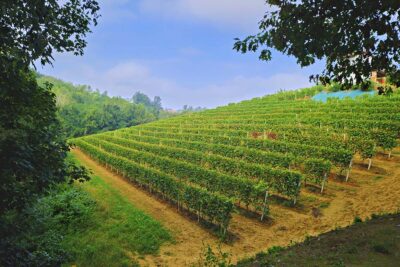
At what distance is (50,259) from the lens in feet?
24.1

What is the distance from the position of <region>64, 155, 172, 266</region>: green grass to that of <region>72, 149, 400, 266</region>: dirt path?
703 millimetres

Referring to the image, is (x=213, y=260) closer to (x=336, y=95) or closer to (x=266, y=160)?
(x=266, y=160)

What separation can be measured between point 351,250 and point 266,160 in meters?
15.2

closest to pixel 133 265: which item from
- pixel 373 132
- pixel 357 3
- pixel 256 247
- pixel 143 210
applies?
pixel 256 247

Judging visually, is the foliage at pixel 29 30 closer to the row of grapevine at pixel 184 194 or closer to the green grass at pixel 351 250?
the green grass at pixel 351 250

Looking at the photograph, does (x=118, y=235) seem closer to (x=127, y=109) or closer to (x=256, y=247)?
(x=256, y=247)

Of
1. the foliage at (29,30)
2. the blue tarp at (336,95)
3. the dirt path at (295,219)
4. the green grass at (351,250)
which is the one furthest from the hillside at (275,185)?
the blue tarp at (336,95)

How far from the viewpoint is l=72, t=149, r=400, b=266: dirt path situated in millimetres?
14156

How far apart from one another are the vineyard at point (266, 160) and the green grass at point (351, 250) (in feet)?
24.2

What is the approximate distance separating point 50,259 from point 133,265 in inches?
230

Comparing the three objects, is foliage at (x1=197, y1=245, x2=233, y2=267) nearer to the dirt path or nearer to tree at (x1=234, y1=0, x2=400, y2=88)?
the dirt path

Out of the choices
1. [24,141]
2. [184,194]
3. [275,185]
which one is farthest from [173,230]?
[24,141]

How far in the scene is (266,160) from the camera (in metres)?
22.0

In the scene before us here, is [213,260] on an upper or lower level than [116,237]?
upper
